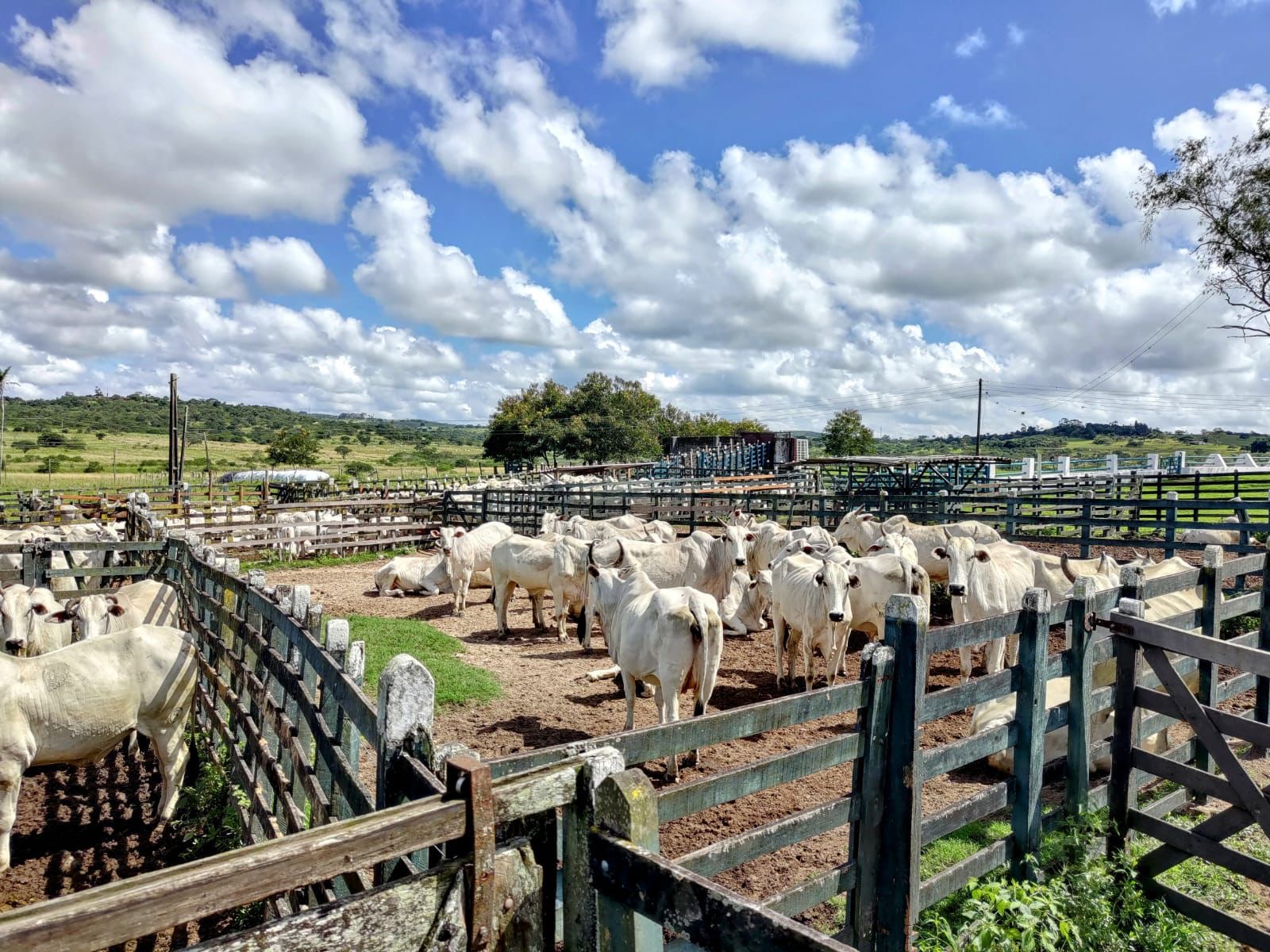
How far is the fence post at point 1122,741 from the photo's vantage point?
4953mm

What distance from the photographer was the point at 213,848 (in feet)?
18.5

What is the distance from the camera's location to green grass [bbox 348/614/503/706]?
9266 millimetres

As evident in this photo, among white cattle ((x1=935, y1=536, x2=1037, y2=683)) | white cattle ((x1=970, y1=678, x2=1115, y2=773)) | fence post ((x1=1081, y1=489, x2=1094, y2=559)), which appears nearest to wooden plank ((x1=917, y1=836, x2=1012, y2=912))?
white cattle ((x1=970, y1=678, x2=1115, y2=773))

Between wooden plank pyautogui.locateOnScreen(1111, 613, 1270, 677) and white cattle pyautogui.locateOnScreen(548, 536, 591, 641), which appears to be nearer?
wooden plank pyautogui.locateOnScreen(1111, 613, 1270, 677)

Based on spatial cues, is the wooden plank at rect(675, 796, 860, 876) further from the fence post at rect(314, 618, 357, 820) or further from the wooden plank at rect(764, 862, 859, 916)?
the fence post at rect(314, 618, 357, 820)

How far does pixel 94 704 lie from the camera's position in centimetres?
594

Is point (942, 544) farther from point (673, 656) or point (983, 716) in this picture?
point (673, 656)

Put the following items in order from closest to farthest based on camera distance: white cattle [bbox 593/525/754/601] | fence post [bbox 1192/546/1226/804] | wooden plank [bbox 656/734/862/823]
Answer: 1. wooden plank [bbox 656/734/862/823]
2. fence post [bbox 1192/546/1226/804]
3. white cattle [bbox 593/525/754/601]

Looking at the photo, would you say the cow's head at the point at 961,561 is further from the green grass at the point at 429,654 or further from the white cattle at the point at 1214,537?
the white cattle at the point at 1214,537

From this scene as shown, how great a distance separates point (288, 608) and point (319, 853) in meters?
4.14

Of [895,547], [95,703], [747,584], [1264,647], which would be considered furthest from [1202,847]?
[747,584]

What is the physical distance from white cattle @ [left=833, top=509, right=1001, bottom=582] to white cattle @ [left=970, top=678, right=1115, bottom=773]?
187 inches

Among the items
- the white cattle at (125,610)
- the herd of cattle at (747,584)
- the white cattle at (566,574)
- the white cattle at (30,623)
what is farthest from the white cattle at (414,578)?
the white cattle at (30,623)

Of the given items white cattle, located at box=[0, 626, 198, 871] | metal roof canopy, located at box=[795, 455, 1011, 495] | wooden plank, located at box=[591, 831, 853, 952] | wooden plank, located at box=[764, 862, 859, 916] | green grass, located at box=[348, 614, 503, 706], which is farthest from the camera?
metal roof canopy, located at box=[795, 455, 1011, 495]
